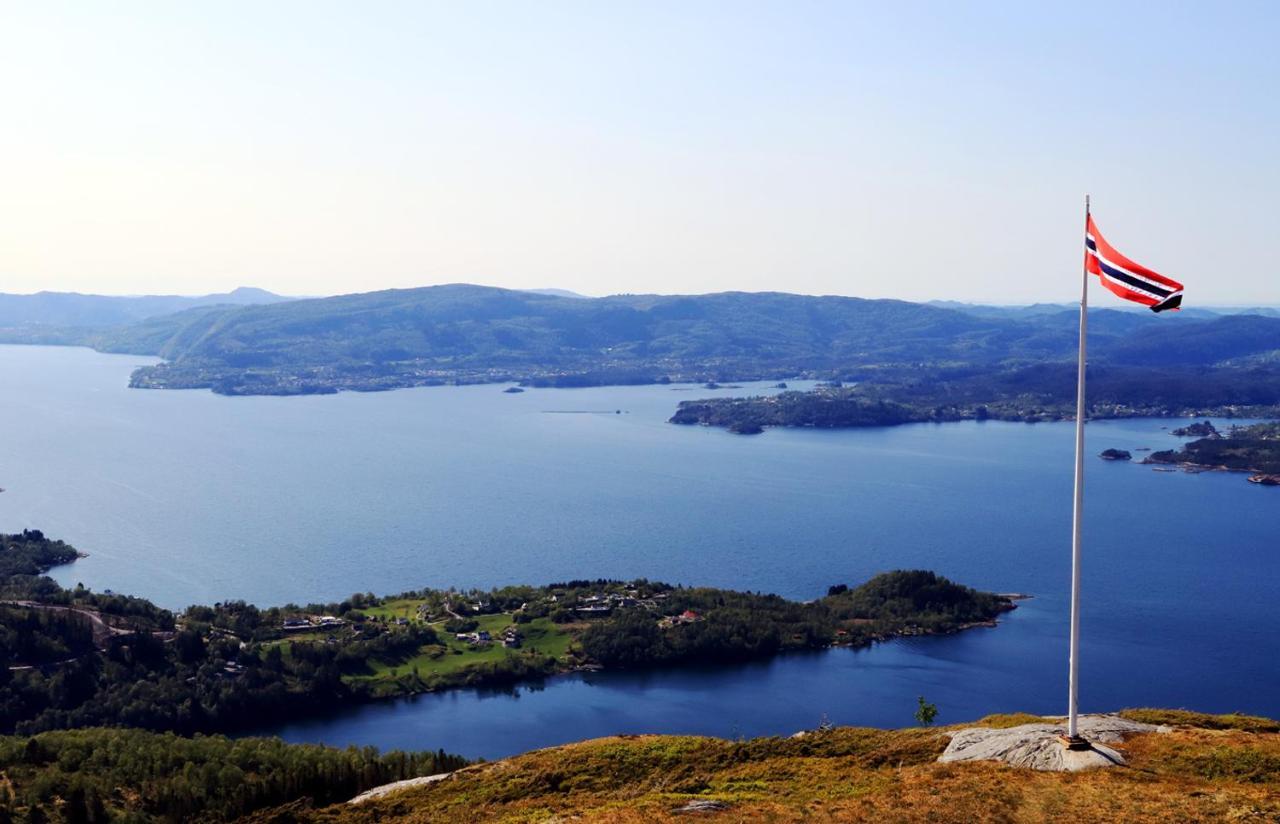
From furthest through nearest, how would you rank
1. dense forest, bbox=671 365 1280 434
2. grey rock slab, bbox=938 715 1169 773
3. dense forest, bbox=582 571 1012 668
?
dense forest, bbox=671 365 1280 434, dense forest, bbox=582 571 1012 668, grey rock slab, bbox=938 715 1169 773

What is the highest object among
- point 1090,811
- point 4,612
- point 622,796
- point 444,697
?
point 1090,811

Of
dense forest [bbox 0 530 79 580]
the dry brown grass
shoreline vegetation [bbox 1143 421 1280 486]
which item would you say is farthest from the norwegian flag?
shoreline vegetation [bbox 1143 421 1280 486]

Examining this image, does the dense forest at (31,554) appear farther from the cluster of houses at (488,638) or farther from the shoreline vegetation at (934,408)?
the shoreline vegetation at (934,408)

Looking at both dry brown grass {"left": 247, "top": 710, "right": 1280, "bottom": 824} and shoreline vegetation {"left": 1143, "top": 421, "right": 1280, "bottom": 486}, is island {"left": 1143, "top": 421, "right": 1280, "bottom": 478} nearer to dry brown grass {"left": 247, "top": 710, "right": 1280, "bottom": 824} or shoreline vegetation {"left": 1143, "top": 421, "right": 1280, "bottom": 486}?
shoreline vegetation {"left": 1143, "top": 421, "right": 1280, "bottom": 486}

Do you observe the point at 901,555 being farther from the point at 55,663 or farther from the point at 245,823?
the point at 245,823

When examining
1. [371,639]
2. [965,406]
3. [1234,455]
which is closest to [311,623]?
[371,639]

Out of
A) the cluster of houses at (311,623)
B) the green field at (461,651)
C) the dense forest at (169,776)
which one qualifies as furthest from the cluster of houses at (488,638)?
the dense forest at (169,776)

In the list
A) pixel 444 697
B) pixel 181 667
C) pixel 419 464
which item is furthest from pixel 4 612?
pixel 419 464
